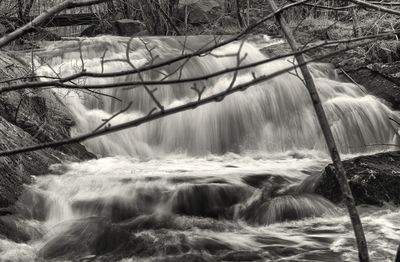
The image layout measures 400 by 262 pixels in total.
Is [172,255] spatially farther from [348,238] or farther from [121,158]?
[121,158]

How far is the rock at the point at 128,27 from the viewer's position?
13547mm

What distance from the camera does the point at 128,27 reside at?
13.8 m

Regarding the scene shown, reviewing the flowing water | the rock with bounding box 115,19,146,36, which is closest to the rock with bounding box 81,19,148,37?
the rock with bounding box 115,19,146,36

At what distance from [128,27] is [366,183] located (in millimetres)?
Result: 9594

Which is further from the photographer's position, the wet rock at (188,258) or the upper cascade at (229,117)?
the upper cascade at (229,117)

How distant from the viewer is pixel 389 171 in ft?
18.3

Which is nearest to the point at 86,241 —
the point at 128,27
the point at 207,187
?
the point at 207,187

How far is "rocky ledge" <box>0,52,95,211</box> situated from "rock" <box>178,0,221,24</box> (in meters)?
7.37

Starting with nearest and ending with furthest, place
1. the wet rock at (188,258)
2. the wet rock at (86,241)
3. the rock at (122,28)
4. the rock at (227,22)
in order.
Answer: the wet rock at (188,258), the wet rock at (86,241), the rock at (122,28), the rock at (227,22)

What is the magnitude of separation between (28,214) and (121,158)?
246cm

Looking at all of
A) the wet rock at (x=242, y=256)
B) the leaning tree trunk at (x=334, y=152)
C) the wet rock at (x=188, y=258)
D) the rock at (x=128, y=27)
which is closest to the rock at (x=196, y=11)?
the rock at (x=128, y=27)

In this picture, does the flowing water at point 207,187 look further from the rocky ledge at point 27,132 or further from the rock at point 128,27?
the rock at point 128,27

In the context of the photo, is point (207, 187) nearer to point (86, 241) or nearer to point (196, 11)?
point (86, 241)

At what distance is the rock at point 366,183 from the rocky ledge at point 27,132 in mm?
2916
